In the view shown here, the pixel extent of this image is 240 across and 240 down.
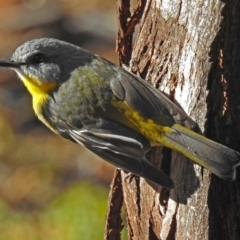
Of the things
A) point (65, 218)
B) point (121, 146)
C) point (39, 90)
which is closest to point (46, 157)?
point (65, 218)

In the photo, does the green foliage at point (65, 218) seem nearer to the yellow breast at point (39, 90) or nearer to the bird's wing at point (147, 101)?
the yellow breast at point (39, 90)

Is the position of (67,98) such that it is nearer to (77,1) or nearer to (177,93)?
(177,93)

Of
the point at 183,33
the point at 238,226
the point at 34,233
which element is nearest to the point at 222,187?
the point at 238,226

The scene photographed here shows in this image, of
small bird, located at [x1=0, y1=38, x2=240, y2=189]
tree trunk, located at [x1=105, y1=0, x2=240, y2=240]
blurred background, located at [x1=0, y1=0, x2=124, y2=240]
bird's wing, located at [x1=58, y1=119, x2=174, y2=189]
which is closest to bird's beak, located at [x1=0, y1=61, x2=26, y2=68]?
small bird, located at [x1=0, y1=38, x2=240, y2=189]

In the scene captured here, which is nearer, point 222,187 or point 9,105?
point 222,187

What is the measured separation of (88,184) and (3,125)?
1.19 metres

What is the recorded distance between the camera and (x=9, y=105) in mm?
8695

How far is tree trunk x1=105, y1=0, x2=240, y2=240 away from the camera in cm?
446

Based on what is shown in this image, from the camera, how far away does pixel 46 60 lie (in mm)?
5184

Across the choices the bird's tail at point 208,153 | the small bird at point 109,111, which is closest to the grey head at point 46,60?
the small bird at point 109,111

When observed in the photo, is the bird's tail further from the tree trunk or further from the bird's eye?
the bird's eye

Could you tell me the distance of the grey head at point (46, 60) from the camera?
5133mm

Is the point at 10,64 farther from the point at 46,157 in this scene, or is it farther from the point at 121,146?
the point at 46,157

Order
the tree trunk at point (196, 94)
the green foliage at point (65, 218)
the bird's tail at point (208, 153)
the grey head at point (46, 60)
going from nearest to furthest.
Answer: the bird's tail at point (208, 153) → the tree trunk at point (196, 94) → the grey head at point (46, 60) → the green foliage at point (65, 218)
